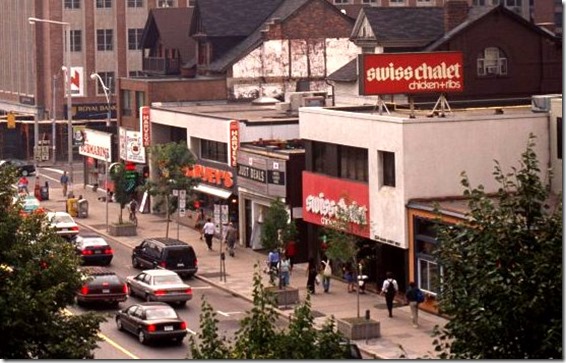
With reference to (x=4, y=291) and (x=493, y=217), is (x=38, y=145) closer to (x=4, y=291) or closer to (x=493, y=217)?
(x=4, y=291)

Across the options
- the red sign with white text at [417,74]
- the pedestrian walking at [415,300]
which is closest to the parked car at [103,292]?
the pedestrian walking at [415,300]

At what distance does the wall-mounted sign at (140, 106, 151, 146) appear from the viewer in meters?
78.9

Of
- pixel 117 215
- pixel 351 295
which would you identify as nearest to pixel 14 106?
pixel 117 215

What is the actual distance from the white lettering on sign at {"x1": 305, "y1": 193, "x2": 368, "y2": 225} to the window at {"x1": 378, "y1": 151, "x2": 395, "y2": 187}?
4.55 ft

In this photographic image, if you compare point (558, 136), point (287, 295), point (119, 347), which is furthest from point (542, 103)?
point (119, 347)

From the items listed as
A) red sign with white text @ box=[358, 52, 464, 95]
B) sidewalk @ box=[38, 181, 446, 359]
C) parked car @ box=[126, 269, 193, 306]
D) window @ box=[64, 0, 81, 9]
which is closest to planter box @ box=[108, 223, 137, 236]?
sidewalk @ box=[38, 181, 446, 359]

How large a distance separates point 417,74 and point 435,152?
15.7ft

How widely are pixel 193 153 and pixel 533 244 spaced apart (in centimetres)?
4895

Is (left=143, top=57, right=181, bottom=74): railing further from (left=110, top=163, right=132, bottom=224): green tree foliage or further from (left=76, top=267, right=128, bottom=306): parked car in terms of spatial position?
(left=76, top=267, right=128, bottom=306): parked car

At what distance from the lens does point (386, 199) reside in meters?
50.8

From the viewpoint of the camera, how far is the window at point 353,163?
175 feet

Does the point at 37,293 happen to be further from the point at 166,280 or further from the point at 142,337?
the point at 166,280

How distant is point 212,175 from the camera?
69625mm

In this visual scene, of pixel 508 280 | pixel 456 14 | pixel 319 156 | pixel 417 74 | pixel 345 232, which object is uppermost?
pixel 456 14
